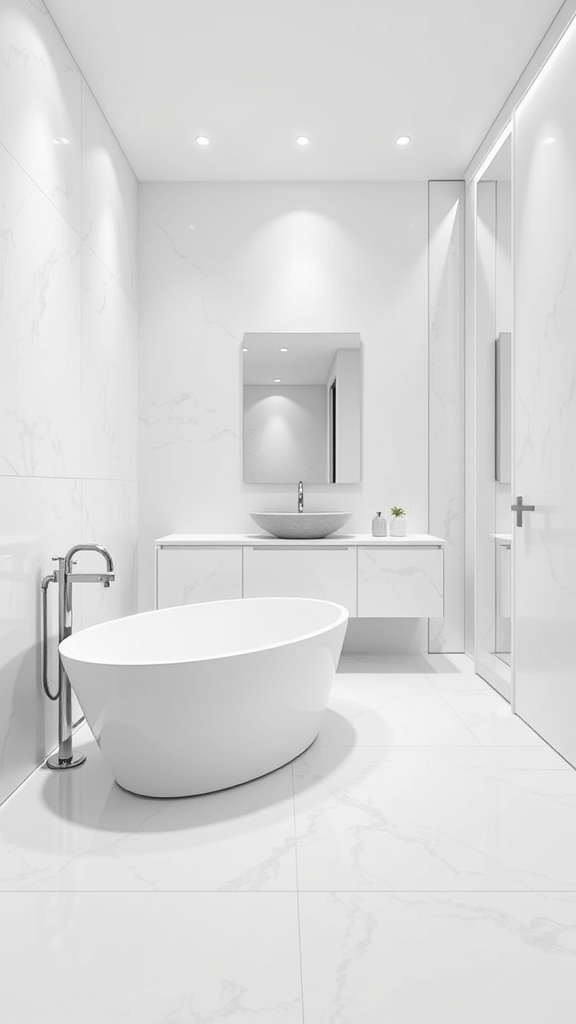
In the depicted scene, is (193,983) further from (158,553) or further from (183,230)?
(183,230)

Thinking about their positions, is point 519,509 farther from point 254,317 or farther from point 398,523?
point 254,317

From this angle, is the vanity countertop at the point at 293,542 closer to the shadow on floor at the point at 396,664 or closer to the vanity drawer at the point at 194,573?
the vanity drawer at the point at 194,573

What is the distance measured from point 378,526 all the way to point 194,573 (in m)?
1.10

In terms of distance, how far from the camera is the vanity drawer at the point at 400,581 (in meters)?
3.59

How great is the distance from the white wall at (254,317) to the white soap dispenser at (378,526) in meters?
0.23

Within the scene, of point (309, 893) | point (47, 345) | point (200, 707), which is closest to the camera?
point (309, 893)

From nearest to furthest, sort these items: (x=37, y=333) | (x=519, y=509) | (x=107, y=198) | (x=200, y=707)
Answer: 1. (x=200, y=707)
2. (x=37, y=333)
3. (x=519, y=509)
4. (x=107, y=198)

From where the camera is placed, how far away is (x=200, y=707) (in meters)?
2.03

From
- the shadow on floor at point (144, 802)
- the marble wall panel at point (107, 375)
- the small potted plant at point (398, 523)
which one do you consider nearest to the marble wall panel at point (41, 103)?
the marble wall panel at point (107, 375)

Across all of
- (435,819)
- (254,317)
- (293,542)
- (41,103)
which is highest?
(41,103)

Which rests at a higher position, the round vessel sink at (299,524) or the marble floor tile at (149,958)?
the round vessel sink at (299,524)

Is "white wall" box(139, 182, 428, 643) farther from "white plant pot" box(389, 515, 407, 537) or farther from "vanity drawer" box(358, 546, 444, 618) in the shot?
"vanity drawer" box(358, 546, 444, 618)

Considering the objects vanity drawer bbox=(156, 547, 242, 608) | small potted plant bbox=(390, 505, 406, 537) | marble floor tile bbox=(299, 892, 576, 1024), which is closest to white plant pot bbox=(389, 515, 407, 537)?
small potted plant bbox=(390, 505, 406, 537)

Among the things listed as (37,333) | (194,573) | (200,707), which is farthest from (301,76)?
(200,707)
